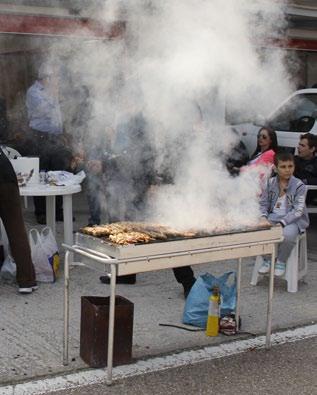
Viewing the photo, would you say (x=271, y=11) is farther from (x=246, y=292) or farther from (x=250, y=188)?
(x=246, y=292)

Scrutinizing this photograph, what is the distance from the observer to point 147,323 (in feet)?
15.5

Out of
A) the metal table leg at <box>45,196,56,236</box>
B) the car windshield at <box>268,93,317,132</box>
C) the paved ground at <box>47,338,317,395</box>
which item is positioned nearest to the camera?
the paved ground at <box>47,338,317,395</box>

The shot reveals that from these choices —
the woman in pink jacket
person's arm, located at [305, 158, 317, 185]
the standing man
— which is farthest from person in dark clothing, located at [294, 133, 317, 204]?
the standing man

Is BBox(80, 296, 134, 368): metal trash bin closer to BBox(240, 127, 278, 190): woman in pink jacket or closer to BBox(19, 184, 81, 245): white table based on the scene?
BBox(19, 184, 81, 245): white table

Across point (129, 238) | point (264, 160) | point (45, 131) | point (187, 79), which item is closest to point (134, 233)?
point (129, 238)

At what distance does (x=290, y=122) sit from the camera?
965cm

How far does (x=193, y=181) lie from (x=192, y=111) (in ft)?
2.28

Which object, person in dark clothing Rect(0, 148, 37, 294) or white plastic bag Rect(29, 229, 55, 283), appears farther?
white plastic bag Rect(29, 229, 55, 283)

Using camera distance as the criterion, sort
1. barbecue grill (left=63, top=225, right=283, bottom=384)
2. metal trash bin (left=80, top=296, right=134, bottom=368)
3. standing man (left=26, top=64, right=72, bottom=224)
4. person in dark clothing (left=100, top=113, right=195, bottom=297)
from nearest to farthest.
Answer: barbecue grill (left=63, top=225, right=283, bottom=384)
metal trash bin (left=80, top=296, right=134, bottom=368)
person in dark clothing (left=100, top=113, right=195, bottom=297)
standing man (left=26, top=64, right=72, bottom=224)

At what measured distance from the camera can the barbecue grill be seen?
3543 mm

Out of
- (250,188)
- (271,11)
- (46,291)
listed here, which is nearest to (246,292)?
(250,188)

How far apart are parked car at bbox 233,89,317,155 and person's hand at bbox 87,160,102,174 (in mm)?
3764

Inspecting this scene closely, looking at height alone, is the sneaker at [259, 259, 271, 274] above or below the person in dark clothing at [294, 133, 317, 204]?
below

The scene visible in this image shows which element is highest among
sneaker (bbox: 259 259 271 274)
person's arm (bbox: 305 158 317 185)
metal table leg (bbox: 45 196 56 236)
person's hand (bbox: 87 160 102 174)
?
person's hand (bbox: 87 160 102 174)
